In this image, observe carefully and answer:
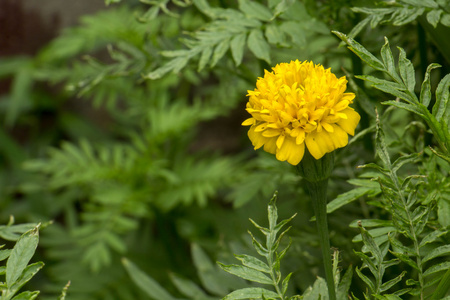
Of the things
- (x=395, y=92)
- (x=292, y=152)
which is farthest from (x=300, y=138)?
(x=395, y=92)

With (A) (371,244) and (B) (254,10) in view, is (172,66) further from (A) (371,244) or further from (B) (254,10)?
(A) (371,244)

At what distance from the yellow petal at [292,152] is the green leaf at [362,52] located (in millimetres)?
112

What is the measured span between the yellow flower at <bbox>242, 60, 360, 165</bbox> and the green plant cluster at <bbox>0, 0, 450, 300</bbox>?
5 centimetres

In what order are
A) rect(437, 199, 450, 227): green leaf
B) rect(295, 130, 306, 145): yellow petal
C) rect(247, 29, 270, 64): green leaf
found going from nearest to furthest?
rect(295, 130, 306, 145): yellow petal < rect(437, 199, 450, 227): green leaf < rect(247, 29, 270, 64): green leaf

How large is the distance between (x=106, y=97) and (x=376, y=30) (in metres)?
1.73

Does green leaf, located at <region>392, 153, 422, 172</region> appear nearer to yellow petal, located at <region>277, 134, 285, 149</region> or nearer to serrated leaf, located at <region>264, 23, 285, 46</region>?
yellow petal, located at <region>277, 134, 285, 149</region>

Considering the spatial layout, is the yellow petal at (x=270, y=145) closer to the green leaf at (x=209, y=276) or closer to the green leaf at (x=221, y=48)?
the green leaf at (x=221, y=48)

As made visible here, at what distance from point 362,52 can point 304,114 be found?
97 millimetres

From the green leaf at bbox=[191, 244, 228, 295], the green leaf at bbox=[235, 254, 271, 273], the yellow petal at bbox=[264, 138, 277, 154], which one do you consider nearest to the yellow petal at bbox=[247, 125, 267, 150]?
the yellow petal at bbox=[264, 138, 277, 154]

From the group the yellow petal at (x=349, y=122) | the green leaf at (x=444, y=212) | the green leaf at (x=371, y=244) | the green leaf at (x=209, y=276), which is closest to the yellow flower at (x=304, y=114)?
the yellow petal at (x=349, y=122)

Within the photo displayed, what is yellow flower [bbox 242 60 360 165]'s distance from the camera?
547 millimetres

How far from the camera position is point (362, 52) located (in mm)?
572

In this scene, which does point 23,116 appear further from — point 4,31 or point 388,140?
point 388,140

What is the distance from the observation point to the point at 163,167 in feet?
5.22
